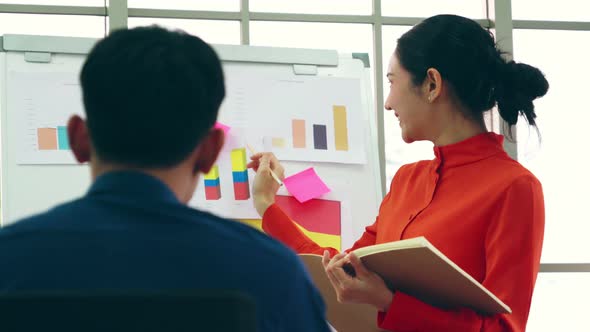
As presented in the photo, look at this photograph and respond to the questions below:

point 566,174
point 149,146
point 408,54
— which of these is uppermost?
point 408,54

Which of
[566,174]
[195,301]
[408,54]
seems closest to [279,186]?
[408,54]

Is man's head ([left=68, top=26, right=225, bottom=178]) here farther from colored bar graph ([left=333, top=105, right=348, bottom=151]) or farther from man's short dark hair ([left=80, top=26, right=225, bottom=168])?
colored bar graph ([left=333, top=105, right=348, bottom=151])

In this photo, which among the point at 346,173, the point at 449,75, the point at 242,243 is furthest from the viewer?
the point at 346,173

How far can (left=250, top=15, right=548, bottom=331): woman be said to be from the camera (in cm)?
189

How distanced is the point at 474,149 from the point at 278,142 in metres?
0.83

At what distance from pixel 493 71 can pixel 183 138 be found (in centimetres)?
137

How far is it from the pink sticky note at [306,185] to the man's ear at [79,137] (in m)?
1.77

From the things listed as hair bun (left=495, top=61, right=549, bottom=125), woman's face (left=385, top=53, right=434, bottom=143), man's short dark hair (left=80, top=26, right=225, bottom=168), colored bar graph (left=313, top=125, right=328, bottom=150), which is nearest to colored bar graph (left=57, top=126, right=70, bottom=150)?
colored bar graph (left=313, top=125, right=328, bottom=150)

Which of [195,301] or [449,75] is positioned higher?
[449,75]

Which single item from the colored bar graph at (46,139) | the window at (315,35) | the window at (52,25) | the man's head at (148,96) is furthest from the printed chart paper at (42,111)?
the man's head at (148,96)

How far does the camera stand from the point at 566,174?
3461 mm

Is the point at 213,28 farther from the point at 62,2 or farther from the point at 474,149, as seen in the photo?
the point at 474,149

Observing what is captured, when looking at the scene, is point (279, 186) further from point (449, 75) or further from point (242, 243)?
point (242, 243)

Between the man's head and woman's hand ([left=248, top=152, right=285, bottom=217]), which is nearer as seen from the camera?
the man's head
